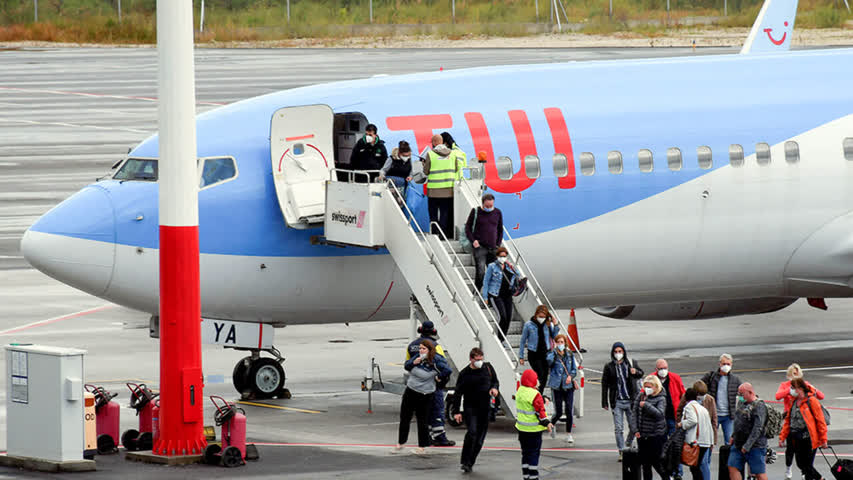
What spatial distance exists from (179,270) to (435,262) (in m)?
4.62

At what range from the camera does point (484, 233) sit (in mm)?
25359

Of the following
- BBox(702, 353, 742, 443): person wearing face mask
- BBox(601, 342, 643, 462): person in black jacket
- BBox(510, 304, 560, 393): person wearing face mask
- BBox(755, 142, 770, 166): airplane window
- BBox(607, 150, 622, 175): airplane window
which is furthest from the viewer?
BBox(755, 142, 770, 166): airplane window

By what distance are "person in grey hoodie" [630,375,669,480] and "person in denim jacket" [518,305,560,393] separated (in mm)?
3631

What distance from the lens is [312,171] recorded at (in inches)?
1024

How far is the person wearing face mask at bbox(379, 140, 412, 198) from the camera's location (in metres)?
25.7

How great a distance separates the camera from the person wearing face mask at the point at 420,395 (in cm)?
2325

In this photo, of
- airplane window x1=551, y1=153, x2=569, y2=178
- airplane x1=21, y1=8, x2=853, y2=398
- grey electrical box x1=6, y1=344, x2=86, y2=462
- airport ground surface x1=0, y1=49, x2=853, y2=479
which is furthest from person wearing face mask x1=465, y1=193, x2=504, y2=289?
grey electrical box x1=6, y1=344, x2=86, y2=462

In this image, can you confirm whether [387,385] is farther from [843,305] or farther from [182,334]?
[843,305]

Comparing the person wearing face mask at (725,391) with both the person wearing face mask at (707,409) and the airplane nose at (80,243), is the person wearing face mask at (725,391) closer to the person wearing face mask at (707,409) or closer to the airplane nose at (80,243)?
the person wearing face mask at (707,409)

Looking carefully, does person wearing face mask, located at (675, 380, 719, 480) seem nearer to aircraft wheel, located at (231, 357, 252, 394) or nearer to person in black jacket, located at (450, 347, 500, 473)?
person in black jacket, located at (450, 347, 500, 473)

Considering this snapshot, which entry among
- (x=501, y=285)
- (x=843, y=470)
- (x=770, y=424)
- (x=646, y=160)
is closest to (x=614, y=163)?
(x=646, y=160)

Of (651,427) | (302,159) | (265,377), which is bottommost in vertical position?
(265,377)

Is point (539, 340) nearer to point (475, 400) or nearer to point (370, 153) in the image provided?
point (475, 400)

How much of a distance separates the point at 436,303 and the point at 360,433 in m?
2.35
